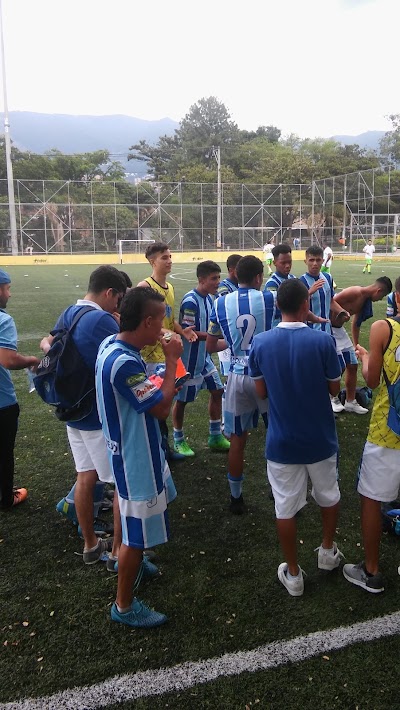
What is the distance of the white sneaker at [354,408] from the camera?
6.50 metres

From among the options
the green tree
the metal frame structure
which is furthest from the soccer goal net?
the green tree

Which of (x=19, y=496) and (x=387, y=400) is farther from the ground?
(x=387, y=400)

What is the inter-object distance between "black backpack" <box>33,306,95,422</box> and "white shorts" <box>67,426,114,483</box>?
0.49 feet

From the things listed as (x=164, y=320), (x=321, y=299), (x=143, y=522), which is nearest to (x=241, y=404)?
(x=164, y=320)

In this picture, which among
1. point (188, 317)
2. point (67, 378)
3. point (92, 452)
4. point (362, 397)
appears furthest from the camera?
point (362, 397)

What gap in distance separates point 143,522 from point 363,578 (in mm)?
1489

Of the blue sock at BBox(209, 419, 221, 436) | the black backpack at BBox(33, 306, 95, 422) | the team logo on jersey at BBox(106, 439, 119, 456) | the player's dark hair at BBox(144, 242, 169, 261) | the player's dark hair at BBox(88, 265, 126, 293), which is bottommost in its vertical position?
the blue sock at BBox(209, 419, 221, 436)

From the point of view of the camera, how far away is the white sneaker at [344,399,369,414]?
21.3 ft

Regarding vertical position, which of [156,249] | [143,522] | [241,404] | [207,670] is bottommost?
[207,670]

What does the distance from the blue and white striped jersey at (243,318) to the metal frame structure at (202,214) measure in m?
37.9

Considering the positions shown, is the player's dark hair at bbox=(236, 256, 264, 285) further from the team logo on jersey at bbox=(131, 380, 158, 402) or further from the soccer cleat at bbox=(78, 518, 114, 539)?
the soccer cleat at bbox=(78, 518, 114, 539)

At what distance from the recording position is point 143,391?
254 cm

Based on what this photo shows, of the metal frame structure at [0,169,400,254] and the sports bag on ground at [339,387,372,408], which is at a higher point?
the metal frame structure at [0,169,400,254]

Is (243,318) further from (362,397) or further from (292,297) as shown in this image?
(362,397)
